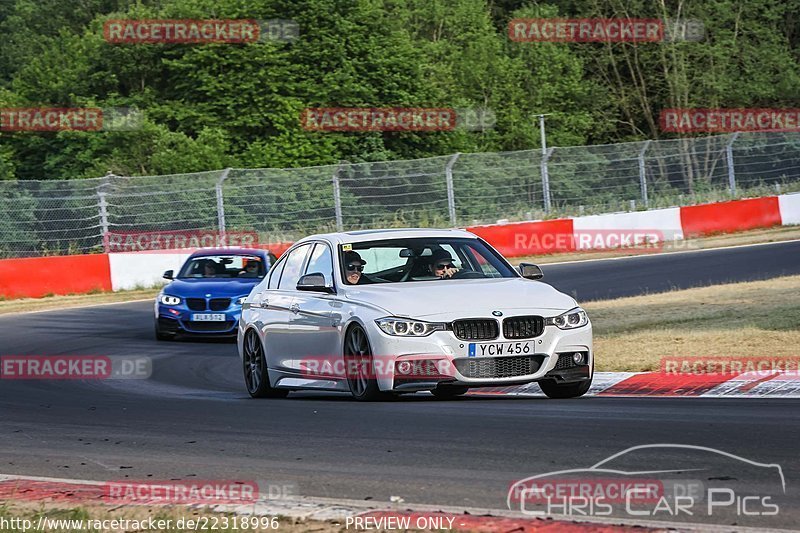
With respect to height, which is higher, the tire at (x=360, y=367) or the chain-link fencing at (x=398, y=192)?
the chain-link fencing at (x=398, y=192)

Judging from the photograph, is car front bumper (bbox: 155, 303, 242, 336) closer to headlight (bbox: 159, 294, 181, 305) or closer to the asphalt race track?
headlight (bbox: 159, 294, 181, 305)

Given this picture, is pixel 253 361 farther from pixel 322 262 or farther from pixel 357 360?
pixel 357 360

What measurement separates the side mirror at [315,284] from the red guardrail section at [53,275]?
18.1 meters

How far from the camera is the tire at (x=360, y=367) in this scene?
10648mm

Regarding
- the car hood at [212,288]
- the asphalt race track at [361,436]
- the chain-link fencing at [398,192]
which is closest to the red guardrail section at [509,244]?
the chain-link fencing at [398,192]

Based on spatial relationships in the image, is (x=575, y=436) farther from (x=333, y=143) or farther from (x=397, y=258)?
(x=333, y=143)

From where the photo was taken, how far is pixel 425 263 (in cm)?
1153

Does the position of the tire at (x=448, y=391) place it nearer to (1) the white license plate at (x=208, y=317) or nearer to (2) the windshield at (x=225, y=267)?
(1) the white license plate at (x=208, y=317)

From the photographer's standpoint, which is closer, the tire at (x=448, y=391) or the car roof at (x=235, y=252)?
the tire at (x=448, y=391)

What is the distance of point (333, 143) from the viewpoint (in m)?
48.9

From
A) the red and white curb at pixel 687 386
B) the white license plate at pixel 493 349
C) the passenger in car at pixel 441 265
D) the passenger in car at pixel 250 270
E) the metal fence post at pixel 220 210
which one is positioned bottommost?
the red and white curb at pixel 687 386

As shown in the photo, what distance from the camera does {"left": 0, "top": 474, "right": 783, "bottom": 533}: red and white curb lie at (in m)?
5.54

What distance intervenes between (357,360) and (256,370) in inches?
78.2

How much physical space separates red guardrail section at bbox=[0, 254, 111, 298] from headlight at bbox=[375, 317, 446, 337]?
1945 cm
